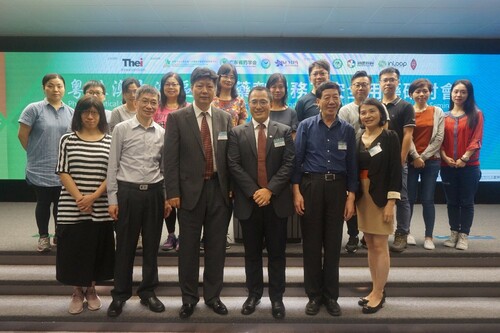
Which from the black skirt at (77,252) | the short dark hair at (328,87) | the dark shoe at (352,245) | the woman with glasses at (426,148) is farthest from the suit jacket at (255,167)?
the woman with glasses at (426,148)

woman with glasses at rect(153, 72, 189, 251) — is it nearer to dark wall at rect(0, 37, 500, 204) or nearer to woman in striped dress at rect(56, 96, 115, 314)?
woman in striped dress at rect(56, 96, 115, 314)

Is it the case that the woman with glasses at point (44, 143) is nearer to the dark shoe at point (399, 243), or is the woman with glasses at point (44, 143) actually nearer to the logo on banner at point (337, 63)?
the dark shoe at point (399, 243)

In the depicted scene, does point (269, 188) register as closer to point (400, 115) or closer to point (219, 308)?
point (219, 308)

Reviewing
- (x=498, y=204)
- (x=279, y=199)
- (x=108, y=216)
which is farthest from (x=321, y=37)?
(x=108, y=216)

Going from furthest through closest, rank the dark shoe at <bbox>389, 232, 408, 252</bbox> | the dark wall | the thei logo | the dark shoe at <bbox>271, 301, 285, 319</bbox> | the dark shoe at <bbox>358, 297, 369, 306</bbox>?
the dark wall < the thei logo < the dark shoe at <bbox>389, 232, 408, 252</bbox> < the dark shoe at <bbox>358, 297, 369, 306</bbox> < the dark shoe at <bbox>271, 301, 285, 319</bbox>

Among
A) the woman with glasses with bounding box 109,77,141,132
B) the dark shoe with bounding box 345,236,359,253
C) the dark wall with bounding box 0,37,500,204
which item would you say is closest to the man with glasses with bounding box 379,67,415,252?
the dark shoe with bounding box 345,236,359,253

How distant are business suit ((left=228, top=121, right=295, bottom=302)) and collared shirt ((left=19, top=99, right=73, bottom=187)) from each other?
5.74 feet

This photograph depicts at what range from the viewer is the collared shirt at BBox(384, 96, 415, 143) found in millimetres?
3172

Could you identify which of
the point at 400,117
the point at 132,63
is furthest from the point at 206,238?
the point at 132,63

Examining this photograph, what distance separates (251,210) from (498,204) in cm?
558

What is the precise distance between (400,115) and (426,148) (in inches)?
18.4

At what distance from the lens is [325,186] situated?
2.45 m

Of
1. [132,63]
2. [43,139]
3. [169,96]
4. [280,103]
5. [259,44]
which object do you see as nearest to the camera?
[169,96]

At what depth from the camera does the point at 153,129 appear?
2.56 meters
